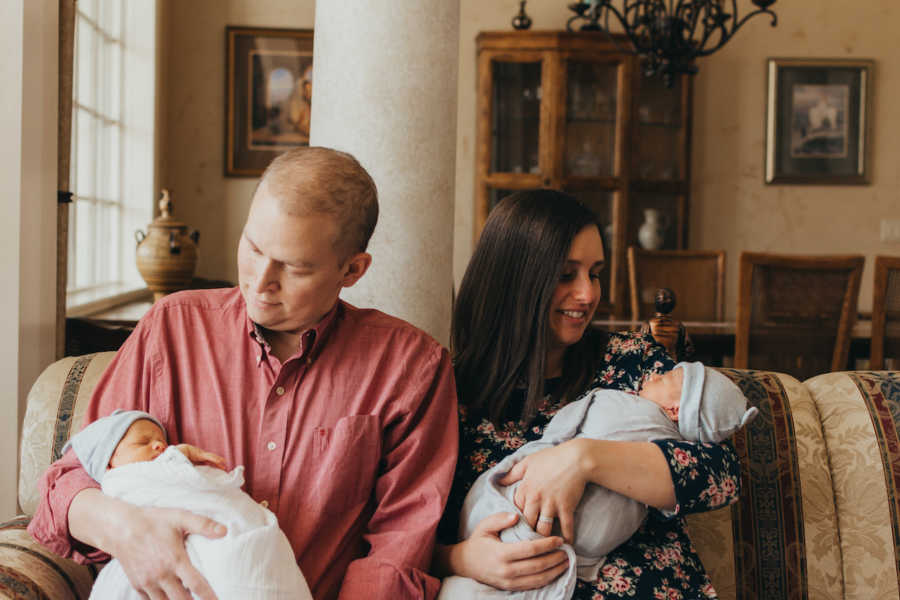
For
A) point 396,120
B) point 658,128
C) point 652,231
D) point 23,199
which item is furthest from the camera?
point 658,128

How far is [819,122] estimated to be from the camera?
17.7 feet

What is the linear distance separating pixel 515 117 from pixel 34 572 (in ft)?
13.5

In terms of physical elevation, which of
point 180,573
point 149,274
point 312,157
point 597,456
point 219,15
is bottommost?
point 180,573

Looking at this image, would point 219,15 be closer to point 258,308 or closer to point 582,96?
point 582,96

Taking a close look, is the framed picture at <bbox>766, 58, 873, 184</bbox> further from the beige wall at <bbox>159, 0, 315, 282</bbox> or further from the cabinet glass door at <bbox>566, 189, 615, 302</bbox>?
the beige wall at <bbox>159, 0, 315, 282</bbox>

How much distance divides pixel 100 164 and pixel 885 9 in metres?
4.52

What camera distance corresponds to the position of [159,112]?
482 centimetres

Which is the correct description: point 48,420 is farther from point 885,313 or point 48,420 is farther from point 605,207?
point 605,207

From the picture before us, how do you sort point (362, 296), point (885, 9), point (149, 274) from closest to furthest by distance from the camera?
point (362, 296), point (149, 274), point (885, 9)

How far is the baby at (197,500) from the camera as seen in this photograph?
1.14 metres

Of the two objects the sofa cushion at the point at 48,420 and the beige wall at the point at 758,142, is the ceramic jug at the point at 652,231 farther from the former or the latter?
the sofa cushion at the point at 48,420

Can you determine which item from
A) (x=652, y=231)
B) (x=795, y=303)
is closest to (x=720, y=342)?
(x=795, y=303)

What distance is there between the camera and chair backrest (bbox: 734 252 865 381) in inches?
130

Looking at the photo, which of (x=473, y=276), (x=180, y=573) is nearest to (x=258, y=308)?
(x=180, y=573)
